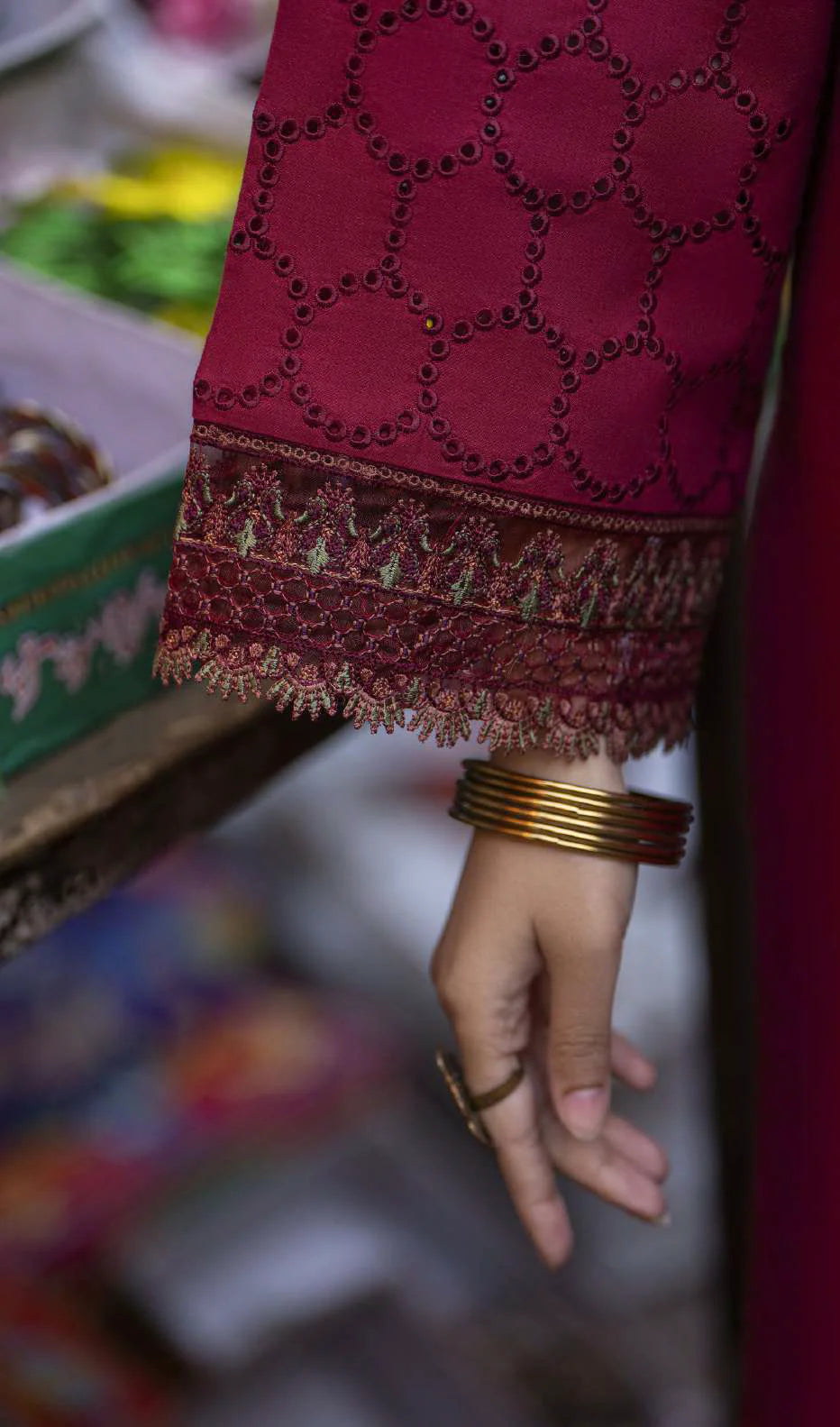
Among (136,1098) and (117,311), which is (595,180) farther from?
(136,1098)

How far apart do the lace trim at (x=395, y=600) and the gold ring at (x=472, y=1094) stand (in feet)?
0.48

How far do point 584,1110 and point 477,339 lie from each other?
1.00 feet

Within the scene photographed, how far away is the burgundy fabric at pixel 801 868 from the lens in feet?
1.68

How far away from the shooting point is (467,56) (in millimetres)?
421

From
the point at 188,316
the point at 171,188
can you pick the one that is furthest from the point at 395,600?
the point at 171,188

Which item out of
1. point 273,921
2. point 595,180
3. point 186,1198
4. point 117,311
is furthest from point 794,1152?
point 273,921

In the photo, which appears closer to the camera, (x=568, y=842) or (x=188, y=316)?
(x=568, y=842)

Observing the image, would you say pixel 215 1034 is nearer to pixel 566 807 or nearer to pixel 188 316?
pixel 188 316

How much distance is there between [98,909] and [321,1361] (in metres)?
0.42

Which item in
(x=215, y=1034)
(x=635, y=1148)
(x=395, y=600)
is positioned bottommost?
(x=215, y=1034)

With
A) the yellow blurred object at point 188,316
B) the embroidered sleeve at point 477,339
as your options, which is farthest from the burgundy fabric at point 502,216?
the yellow blurred object at point 188,316

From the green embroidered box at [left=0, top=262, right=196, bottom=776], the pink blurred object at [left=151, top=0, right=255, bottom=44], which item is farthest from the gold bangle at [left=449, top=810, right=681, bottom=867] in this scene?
the pink blurred object at [left=151, top=0, right=255, bottom=44]

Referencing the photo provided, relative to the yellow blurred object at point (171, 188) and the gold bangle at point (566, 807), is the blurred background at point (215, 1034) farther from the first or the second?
the gold bangle at point (566, 807)

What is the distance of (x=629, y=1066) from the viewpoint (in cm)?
61
